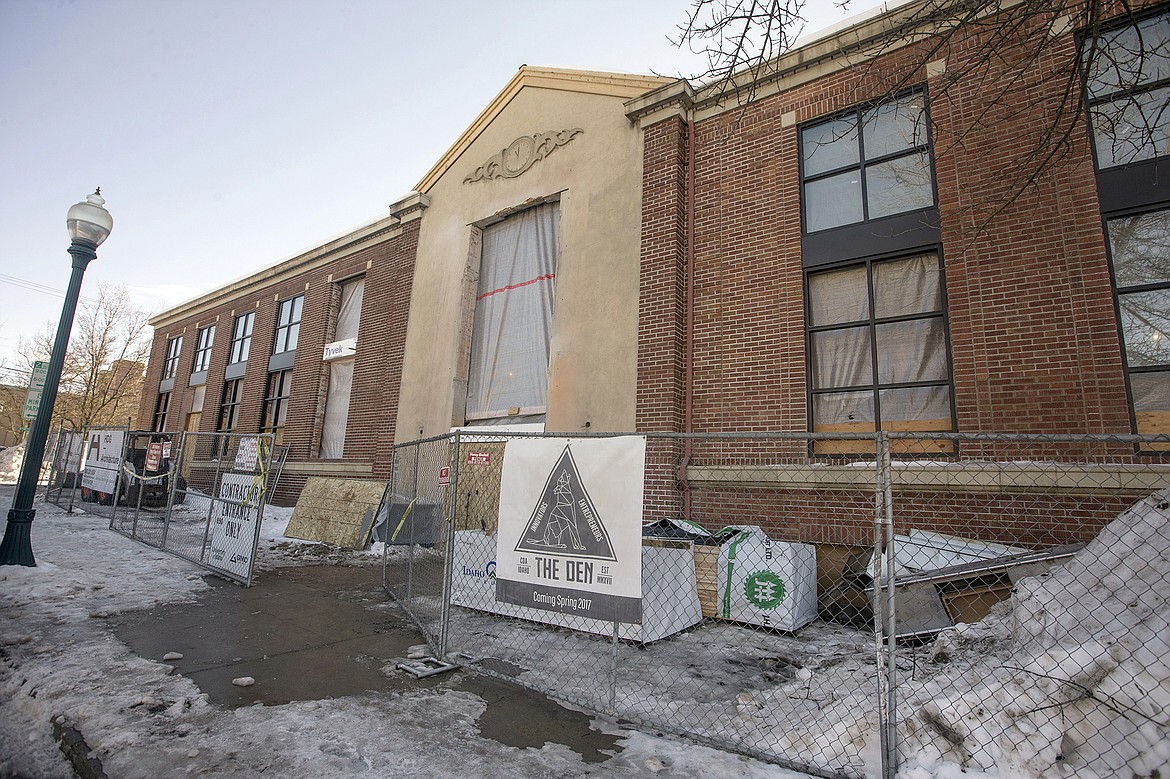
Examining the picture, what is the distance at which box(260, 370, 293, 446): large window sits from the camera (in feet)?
56.7

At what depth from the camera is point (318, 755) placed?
121 inches

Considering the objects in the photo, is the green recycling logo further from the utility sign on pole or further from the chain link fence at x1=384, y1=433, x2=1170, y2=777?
the utility sign on pole

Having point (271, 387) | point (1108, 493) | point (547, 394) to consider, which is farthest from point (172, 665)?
point (271, 387)

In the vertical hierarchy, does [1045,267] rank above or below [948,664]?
above

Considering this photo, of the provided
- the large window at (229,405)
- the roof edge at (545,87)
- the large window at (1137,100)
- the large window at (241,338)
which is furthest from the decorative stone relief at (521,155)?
the large window at (229,405)

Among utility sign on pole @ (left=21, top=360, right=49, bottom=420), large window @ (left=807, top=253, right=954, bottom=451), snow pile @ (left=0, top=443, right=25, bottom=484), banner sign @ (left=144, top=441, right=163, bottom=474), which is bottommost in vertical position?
snow pile @ (left=0, top=443, right=25, bottom=484)

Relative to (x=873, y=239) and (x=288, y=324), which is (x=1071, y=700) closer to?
(x=873, y=239)

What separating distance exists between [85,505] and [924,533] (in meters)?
20.3

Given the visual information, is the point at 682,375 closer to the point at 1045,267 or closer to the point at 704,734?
the point at 1045,267

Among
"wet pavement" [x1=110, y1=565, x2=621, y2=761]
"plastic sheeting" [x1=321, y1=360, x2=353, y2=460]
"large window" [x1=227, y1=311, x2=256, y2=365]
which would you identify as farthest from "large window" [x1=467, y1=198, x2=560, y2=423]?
"large window" [x1=227, y1=311, x2=256, y2=365]

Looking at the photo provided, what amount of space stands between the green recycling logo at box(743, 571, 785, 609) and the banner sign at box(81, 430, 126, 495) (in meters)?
12.9

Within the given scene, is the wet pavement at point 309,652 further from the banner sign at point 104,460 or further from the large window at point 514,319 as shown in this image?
the banner sign at point 104,460

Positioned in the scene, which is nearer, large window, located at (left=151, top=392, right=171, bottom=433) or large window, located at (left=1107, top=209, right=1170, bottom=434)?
large window, located at (left=1107, top=209, right=1170, bottom=434)

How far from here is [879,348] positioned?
7.95m
